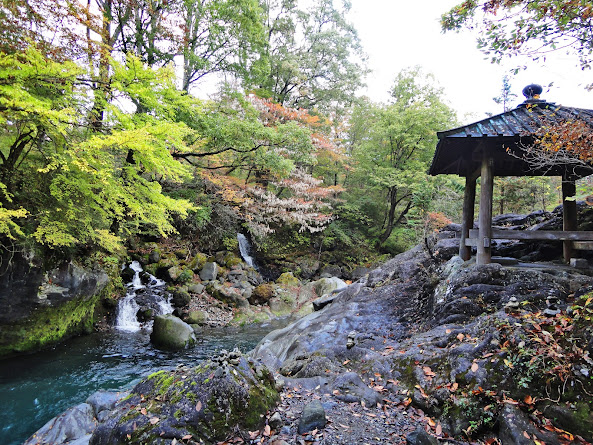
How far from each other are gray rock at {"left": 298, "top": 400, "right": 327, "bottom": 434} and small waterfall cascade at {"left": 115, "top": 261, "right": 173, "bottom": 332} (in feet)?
27.6

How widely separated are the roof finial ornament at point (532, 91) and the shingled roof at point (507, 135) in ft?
0.52

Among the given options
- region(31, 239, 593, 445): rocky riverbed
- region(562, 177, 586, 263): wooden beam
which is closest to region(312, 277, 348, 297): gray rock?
region(31, 239, 593, 445): rocky riverbed

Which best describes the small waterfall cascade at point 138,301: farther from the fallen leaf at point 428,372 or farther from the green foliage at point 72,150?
the fallen leaf at point 428,372

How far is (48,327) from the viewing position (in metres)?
7.48

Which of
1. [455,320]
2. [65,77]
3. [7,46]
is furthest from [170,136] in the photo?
[455,320]

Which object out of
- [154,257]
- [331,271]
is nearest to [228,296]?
[154,257]

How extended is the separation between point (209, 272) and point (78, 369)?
6.54 meters

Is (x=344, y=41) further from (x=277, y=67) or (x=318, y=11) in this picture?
(x=277, y=67)

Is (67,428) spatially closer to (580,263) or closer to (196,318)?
(196,318)

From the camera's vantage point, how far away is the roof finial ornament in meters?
5.48

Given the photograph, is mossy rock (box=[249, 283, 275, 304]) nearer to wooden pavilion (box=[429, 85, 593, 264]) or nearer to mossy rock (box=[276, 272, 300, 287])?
mossy rock (box=[276, 272, 300, 287])

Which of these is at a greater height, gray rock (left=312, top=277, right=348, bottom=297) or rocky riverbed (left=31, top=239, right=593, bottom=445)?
rocky riverbed (left=31, top=239, right=593, bottom=445)

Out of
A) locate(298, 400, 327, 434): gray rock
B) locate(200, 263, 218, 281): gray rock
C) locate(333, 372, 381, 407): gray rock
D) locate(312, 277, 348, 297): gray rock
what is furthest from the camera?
locate(312, 277, 348, 297): gray rock

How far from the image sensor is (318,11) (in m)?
18.0
